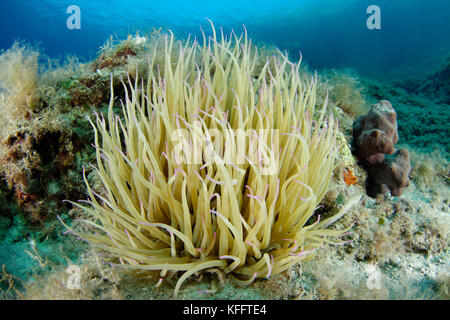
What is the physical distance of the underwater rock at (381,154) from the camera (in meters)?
2.39

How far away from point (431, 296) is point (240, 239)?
1.48 metres

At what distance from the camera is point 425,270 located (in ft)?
6.34

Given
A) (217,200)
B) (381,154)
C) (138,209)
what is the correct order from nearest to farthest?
(217,200), (138,209), (381,154)

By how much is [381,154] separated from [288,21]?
49.6 metres

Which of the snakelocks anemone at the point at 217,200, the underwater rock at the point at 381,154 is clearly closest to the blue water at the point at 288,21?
the underwater rock at the point at 381,154

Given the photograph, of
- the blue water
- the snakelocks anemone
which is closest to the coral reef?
the snakelocks anemone

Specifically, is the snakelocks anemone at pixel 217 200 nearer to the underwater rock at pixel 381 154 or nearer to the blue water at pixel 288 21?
the underwater rock at pixel 381 154

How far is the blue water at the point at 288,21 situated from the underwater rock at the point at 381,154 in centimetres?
3586

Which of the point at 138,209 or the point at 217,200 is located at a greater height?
the point at 217,200

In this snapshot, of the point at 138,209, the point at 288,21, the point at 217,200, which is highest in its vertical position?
the point at 288,21

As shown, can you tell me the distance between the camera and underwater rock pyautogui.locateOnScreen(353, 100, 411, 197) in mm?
2395

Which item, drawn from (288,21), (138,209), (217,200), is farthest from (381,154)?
(288,21)

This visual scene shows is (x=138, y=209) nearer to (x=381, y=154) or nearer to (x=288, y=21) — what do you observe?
(x=381, y=154)

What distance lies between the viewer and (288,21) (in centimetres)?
4444
